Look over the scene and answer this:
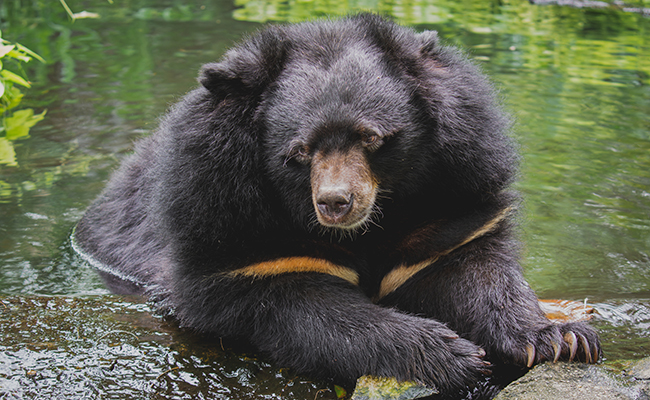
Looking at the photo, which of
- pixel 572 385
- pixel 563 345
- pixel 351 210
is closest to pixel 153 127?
pixel 351 210

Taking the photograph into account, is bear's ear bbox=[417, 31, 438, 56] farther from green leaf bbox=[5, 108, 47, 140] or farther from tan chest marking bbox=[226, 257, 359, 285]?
green leaf bbox=[5, 108, 47, 140]

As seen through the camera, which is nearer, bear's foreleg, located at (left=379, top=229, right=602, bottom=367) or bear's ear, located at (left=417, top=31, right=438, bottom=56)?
bear's foreleg, located at (left=379, top=229, right=602, bottom=367)

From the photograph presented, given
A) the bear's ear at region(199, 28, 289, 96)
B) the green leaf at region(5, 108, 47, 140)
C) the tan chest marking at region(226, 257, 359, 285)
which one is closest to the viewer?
the bear's ear at region(199, 28, 289, 96)

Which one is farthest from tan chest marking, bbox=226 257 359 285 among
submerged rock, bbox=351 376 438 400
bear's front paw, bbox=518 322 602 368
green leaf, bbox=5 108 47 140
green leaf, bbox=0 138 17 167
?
green leaf, bbox=5 108 47 140

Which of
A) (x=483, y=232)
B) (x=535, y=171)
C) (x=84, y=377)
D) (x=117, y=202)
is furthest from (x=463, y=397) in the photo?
(x=535, y=171)

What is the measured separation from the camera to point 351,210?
3.03m

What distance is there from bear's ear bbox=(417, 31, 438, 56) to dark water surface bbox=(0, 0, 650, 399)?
1.57m

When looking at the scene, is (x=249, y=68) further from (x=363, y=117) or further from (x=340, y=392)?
(x=340, y=392)

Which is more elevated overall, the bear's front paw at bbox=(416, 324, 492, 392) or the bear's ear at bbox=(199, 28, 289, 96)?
the bear's ear at bbox=(199, 28, 289, 96)

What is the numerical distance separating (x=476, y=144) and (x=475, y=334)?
976 mm

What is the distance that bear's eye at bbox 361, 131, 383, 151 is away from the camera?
3143mm

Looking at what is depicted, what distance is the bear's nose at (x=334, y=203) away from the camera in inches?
115

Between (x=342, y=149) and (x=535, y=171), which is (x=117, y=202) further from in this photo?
(x=535, y=171)

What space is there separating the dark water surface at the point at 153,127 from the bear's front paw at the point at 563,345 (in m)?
0.25
